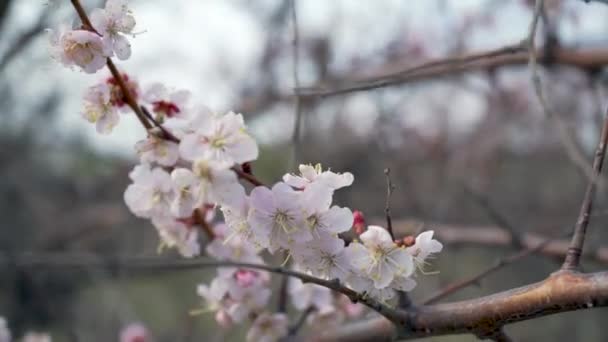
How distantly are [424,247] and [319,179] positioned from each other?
0.17 m

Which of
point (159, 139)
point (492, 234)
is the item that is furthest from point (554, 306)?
point (492, 234)

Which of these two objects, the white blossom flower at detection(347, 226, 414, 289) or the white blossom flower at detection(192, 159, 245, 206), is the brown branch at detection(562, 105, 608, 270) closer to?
the white blossom flower at detection(347, 226, 414, 289)

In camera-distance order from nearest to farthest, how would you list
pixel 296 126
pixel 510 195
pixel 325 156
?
1. pixel 296 126
2. pixel 325 156
3. pixel 510 195

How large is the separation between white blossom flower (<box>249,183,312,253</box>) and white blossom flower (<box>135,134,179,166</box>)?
0.14 metres

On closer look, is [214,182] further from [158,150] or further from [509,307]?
[509,307]

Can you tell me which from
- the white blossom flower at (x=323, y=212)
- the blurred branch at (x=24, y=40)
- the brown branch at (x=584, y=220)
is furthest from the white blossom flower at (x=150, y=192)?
the blurred branch at (x=24, y=40)

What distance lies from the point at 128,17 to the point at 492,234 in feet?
5.59

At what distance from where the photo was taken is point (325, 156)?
470cm

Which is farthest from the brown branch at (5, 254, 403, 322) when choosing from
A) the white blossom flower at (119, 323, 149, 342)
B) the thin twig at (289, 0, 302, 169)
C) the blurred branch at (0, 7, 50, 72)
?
the blurred branch at (0, 7, 50, 72)

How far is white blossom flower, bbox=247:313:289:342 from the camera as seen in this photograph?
126 cm

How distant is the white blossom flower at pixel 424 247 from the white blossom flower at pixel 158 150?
0.33 metres

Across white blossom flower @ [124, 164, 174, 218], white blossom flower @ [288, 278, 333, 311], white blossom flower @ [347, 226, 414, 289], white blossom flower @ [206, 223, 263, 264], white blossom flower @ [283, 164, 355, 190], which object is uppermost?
white blossom flower @ [283, 164, 355, 190]

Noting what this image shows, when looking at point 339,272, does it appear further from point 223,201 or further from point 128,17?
point 128,17

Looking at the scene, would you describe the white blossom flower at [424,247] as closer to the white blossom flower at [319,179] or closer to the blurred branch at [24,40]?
the white blossom flower at [319,179]
